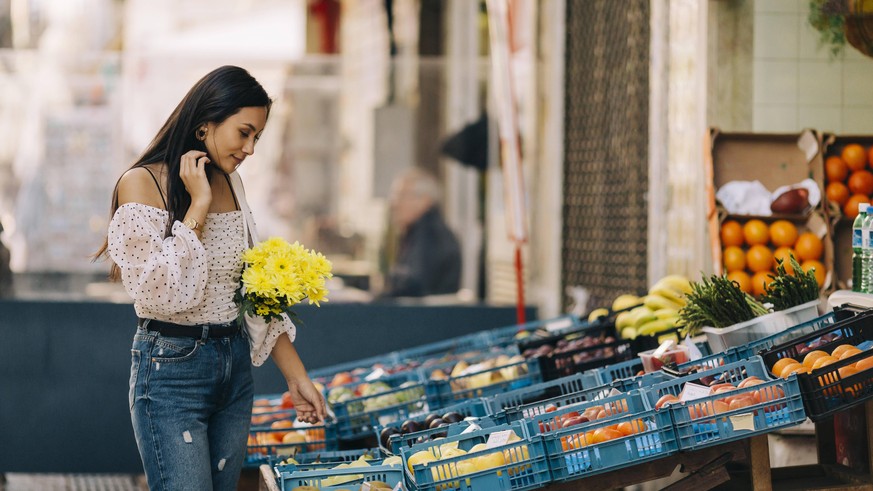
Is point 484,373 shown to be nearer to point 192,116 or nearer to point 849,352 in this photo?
point 849,352

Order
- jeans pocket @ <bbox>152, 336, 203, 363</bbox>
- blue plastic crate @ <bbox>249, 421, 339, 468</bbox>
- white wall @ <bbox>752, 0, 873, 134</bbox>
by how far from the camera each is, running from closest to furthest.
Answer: jeans pocket @ <bbox>152, 336, 203, 363</bbox>
blue plastic crate @ <bbox>249, 421, 339, 468</bbox>
white wall @ <bbox>752, 0, 873, 134</bbox>

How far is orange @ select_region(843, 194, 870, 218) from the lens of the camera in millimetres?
5117

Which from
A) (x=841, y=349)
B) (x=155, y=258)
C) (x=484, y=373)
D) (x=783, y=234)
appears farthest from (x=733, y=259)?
(x=155, y=258)

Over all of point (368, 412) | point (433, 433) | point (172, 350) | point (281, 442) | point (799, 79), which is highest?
point (799, 79)

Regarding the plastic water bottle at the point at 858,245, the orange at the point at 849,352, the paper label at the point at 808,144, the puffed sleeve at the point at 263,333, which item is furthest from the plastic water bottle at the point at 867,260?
the puffed sleeve at the point at 263,333

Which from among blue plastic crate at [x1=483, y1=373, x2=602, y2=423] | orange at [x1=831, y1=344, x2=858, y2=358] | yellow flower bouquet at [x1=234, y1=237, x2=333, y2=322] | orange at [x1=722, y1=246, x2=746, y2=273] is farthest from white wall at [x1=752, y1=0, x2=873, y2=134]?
yellow flower bouquet at [x1=234, y1=237, x2=333, y2=322]

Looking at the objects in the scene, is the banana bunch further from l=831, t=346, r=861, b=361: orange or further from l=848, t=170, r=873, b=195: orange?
l=831, t=346, r=861, b=361: orange

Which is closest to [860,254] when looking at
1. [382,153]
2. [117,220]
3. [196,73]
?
[117,220]

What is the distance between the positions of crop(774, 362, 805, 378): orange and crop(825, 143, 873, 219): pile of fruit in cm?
181

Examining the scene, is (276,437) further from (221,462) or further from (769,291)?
(769,291)

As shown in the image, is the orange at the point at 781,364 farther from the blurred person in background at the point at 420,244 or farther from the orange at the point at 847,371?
the blurred person in background at the point at 420,244

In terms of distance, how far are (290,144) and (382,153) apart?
0.72 metres

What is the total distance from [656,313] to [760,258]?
0.52 m

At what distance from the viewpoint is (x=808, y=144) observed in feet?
17.5
